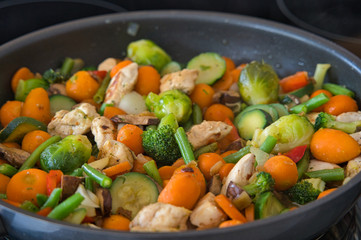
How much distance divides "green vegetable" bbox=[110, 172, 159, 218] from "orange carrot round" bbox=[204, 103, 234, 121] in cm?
68

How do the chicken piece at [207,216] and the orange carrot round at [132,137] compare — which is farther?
the orange carrot round at [132,137]

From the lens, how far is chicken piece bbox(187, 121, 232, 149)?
2066 millimetres

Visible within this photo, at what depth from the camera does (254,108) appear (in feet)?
7.49

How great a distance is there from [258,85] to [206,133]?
50 centimetres

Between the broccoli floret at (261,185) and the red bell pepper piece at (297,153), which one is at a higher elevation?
the broccoli floret at (261,185)

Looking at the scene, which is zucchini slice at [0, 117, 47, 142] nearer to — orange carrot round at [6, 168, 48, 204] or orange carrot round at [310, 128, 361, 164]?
orange carrot round at [6, 168, 48, 204]

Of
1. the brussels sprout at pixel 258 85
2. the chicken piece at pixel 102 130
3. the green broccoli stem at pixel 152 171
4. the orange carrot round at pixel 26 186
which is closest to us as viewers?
the orange carrot round at pixel 26 186

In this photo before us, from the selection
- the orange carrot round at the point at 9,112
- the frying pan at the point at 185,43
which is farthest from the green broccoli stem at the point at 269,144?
the orange carrot round at the point at 9,112

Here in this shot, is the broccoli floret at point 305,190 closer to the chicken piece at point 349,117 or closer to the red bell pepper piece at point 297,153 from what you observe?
the red bell pepper piece at point 297,153

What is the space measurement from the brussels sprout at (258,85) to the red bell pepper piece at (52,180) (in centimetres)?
113

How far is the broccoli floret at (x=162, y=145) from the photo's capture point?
194 centimetres

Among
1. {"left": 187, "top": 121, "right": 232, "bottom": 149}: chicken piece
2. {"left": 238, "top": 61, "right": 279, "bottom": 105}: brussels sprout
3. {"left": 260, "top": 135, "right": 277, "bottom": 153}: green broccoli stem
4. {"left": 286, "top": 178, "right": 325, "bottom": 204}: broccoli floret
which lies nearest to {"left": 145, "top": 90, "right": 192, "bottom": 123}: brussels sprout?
{"left": 187, "top": 121, "right": 232, "bottom": 149}: chicken piece

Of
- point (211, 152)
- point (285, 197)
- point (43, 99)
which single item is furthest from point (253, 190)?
point (43, 99)

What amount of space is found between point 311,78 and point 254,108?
462 mm
